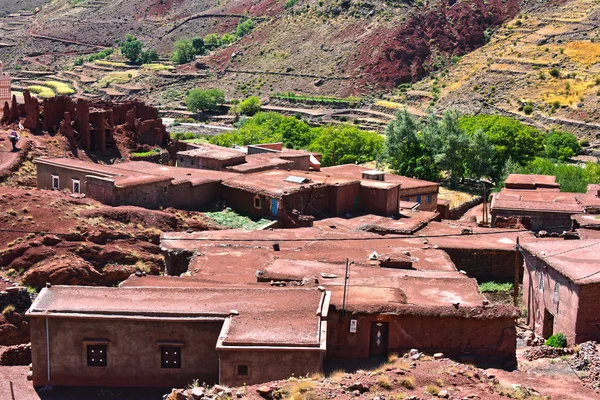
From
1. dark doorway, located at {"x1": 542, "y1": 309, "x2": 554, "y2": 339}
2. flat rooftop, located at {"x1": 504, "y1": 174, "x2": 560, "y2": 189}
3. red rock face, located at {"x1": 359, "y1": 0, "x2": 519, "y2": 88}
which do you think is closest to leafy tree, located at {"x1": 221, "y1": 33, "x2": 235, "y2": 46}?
red rock face, located at {"x1": 359, "y1": 0, "x2": 519, "y2": 88}

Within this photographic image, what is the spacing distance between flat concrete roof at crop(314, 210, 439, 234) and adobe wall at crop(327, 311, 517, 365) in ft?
50.7

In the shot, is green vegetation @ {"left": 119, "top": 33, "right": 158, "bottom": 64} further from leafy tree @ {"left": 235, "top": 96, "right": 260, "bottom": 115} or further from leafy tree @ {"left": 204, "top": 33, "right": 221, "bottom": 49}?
leafy tree @ {"left": 235, "top": 96, "right": 260, "bottom": 115}

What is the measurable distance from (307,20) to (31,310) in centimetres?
11180

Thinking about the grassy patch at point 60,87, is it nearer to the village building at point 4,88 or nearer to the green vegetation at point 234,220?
the village building at point 4,88

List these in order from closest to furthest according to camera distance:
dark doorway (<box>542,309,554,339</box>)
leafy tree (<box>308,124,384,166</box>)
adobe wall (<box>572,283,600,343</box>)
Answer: adobe wall (<box>572,283,600,343</box>) < dark doorway (<box>542,309,554,339</box>) < leafy tree (<box>308,124,384,166</box>)

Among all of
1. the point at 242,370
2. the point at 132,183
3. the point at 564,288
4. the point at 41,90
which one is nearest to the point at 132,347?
the point at 242,370

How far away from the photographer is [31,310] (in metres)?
20.5

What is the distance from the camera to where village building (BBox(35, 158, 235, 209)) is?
1467 inches

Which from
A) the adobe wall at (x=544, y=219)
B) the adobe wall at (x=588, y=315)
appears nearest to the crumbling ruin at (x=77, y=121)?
the adobe wall at (x=544, y=219)

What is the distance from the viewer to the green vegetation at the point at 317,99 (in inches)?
4172

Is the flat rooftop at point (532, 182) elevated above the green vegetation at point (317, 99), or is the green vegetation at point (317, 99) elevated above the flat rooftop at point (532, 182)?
the green vegetation at point (317, 99)

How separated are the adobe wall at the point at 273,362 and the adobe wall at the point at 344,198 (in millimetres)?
21887

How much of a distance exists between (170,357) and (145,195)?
1804 cm

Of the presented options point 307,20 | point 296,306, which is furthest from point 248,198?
point 307,20
